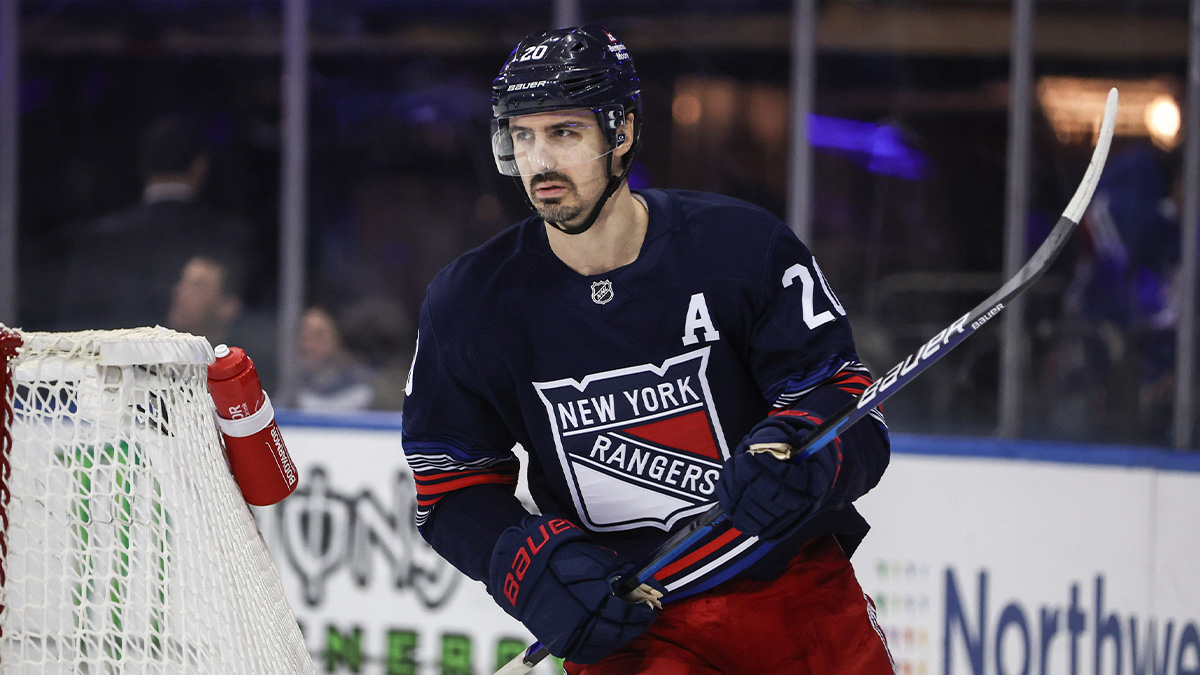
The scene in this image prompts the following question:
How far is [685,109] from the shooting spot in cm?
391

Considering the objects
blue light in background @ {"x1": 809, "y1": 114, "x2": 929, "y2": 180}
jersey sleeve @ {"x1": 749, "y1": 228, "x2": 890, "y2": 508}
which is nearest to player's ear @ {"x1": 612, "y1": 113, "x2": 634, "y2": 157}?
jersey sleeve @ {"x1": 749, "y1": 228, "x2": 890, "y2": 508}

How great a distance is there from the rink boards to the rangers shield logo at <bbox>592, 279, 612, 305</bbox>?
175cm

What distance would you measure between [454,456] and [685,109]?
2.32 metres

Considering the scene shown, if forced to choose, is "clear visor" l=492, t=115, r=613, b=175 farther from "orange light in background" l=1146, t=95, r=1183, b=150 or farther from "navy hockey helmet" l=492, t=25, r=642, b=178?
"orange light in background" l=1146, t=95, r=1183, b=150

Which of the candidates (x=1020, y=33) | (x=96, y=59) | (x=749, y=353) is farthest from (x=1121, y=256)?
(x=96, y=59)

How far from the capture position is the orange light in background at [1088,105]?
3.45 metres

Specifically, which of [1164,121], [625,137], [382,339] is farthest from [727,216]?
[382,339]

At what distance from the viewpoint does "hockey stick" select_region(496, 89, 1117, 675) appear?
1.45 meters

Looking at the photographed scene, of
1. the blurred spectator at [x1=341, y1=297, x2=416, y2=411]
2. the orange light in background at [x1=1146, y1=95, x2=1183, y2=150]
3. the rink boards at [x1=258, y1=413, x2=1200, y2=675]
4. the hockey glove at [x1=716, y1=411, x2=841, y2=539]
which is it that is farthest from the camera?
the blurred spectator at [x1=341, y1=297, x2=416, y2=411]

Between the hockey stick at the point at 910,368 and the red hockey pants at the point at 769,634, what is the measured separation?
0.30 feet

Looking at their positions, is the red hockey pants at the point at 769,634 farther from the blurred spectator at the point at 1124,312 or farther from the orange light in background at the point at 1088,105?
the orange light in background at the point at 1088,105

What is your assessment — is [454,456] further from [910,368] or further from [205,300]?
[205,300]

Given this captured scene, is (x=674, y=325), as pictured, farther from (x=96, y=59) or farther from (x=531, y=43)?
(x=96, y=59)

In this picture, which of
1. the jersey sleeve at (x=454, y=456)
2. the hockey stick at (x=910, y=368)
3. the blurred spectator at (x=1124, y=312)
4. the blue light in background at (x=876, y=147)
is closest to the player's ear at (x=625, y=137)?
the jersey sleeve at (x=454, y=456)
